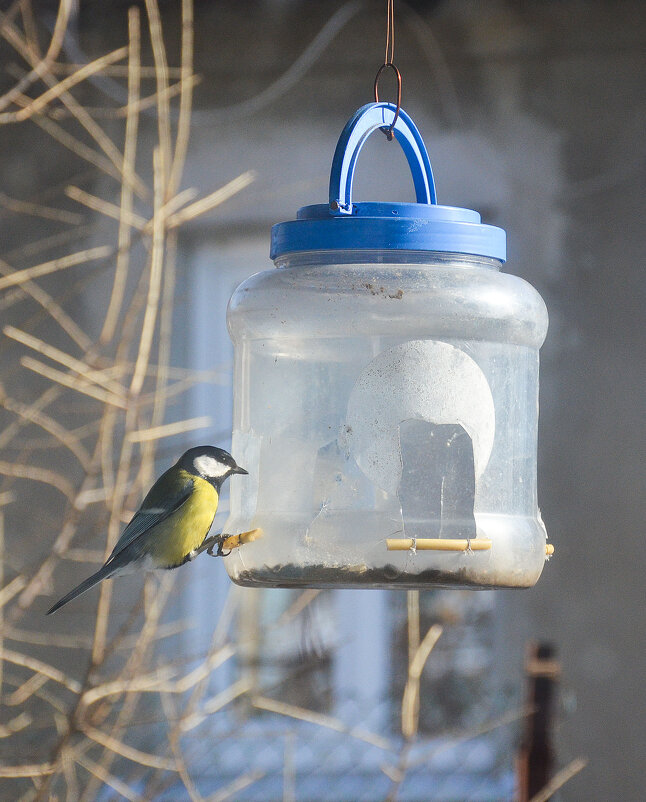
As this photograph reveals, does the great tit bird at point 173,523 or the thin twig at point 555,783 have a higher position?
Result: the great tit bird at point 173,523

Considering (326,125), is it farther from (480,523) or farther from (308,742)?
(480,523)

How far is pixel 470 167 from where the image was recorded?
445 cm

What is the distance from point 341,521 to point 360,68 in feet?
10.5

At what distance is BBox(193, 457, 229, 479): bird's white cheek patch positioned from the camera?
6.47ft

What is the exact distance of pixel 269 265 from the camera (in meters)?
4.54

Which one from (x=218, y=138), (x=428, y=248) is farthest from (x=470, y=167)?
(x=428, y=248)

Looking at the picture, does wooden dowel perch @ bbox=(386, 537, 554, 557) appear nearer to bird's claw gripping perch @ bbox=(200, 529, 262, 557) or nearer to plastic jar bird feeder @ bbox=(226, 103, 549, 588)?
plastic jar bird feeder @ bbox=(226, 103, 549, 588)

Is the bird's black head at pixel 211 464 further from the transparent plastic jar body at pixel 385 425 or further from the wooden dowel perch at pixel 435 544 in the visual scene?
the wooden dowel perch at pixel 435 544

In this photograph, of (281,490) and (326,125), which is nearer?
(281,490)

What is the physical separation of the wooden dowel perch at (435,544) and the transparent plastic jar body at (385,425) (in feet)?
0.13

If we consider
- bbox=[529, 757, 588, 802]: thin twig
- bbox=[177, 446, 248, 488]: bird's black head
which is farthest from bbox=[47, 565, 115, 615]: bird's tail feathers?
bbox=[529, 757, 588, 802]: thin twig

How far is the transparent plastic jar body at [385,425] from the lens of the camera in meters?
1.71

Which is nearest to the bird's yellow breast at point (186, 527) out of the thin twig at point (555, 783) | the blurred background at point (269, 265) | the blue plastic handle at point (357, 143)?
the blue plastic handle at point (357, 143)

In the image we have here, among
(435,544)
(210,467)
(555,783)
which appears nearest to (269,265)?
(555,783)
